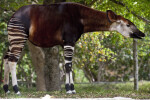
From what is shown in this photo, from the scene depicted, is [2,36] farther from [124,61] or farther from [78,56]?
[124,61]

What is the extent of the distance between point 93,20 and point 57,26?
42.9 inches

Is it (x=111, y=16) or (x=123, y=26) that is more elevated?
(x=111, y=16)

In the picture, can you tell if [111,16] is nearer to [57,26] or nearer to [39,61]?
[57,26]

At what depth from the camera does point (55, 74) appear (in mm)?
10500

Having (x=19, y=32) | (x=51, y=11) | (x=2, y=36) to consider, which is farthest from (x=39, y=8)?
(x=2, y=36)

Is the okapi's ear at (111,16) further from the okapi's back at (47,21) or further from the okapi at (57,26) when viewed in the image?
the okapi's back at (47,21)

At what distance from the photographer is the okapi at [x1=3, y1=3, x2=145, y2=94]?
7105 mm

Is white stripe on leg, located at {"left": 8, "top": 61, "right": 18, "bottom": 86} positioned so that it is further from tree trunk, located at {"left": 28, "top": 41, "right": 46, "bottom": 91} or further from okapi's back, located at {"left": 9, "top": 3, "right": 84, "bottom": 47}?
tree trunk, located at {"left": 28, "top": 41, "right": 46, "bottom": 91}

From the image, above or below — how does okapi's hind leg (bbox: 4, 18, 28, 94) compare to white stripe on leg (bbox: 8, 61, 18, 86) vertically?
above

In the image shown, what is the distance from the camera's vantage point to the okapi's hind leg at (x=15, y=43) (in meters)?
7.04

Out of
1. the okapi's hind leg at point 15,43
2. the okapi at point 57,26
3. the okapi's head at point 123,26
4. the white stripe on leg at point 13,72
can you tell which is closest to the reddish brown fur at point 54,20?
the okapi at point 57,26

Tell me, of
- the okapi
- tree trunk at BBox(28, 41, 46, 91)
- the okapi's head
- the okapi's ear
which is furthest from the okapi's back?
tree trunk at BBox(28, 41, 46, 91)

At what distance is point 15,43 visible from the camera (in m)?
7.08

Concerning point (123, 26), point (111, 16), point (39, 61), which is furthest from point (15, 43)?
point (39, 61)
